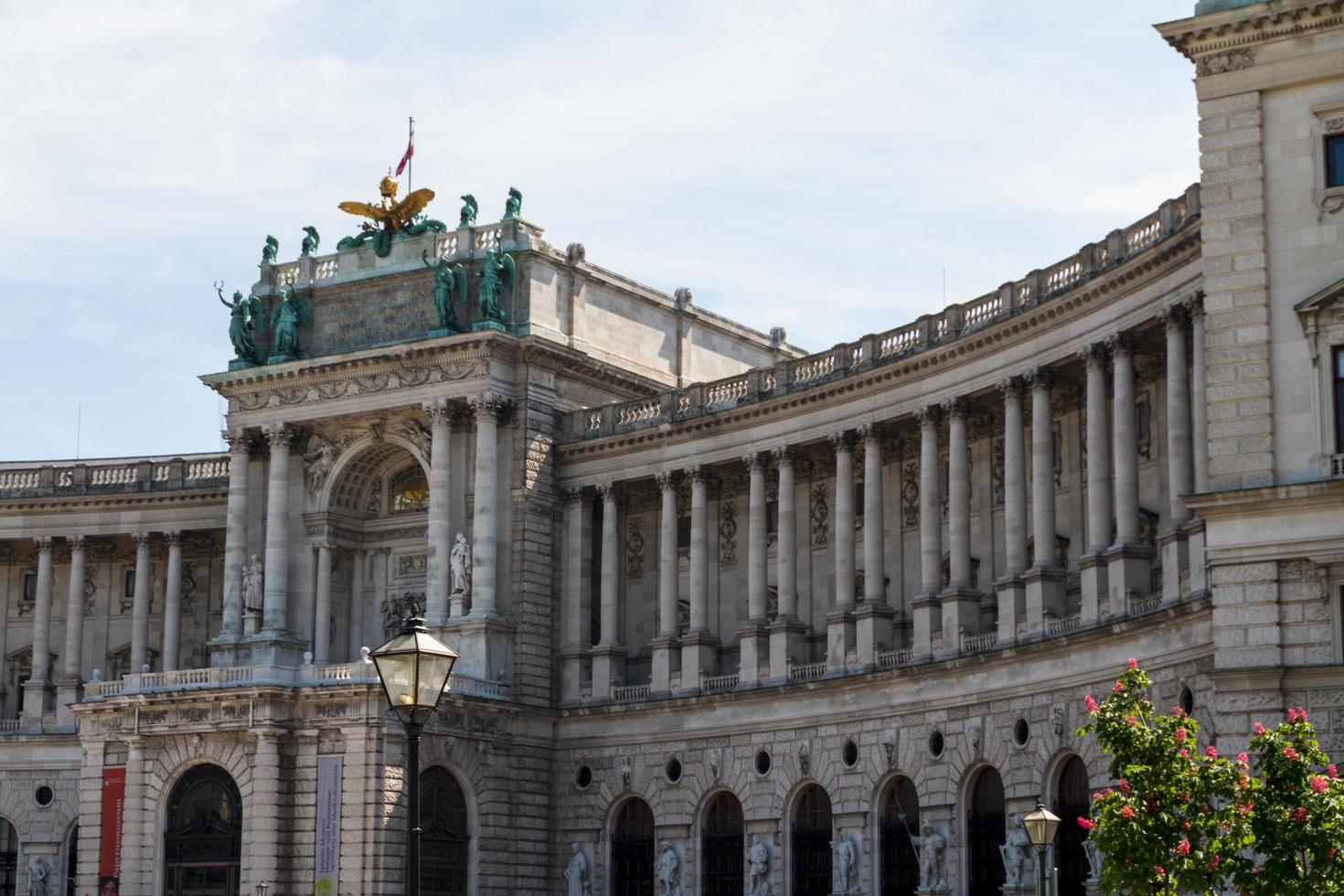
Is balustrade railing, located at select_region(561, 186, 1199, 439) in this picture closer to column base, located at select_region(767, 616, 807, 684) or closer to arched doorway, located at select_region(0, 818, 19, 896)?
column base, located at select_region(767, 616, 807, 684)

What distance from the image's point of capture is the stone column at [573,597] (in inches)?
3420

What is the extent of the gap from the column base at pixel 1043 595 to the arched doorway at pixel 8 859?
49471mm

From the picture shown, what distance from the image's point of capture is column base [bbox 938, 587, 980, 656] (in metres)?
→ 73.2

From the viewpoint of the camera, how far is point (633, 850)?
8438cm

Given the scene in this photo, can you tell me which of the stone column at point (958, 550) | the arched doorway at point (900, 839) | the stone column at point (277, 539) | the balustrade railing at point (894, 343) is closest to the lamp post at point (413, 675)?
the balustrade railing at point (894, 343)

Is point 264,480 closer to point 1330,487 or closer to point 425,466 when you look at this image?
point 425,466

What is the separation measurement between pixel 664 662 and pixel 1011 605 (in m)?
17.8

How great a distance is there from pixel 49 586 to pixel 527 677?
84.3ft

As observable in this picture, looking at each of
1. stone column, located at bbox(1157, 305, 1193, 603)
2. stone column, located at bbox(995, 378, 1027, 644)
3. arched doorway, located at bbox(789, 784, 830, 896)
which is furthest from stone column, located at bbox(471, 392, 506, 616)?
stone column, located at bbox(1157, 305, 1193, 603)

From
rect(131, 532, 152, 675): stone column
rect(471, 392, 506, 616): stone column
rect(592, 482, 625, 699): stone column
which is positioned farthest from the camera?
rect(131, 532, 152, 675): stone column

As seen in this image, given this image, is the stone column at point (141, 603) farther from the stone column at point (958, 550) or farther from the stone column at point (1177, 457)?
the stone column at point (1177, 457)

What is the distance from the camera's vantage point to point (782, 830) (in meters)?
78.9

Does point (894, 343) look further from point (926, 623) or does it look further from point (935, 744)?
point (935, 744)

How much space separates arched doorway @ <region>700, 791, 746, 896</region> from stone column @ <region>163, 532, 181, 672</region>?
26.9 m
